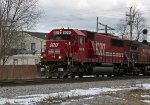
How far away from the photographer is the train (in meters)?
29.1

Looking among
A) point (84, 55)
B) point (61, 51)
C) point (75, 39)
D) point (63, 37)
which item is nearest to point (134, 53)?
point (84, 55)

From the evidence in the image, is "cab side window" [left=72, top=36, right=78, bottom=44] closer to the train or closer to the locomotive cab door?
the train

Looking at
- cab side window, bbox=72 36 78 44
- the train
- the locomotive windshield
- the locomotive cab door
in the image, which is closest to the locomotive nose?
the train

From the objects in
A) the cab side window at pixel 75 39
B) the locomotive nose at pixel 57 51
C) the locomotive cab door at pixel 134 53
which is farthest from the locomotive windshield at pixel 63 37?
the locomotive cab door at pixel 134 53

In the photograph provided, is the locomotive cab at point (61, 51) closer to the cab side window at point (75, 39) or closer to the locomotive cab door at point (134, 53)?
the cab side window at point (75, 39)

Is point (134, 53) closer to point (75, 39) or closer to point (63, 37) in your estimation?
point (75, 39)

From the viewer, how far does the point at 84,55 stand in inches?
1234

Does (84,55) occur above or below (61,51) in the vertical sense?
below

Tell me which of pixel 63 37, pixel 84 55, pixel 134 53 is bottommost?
pixel 84 55

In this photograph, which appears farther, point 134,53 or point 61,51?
point 134,53

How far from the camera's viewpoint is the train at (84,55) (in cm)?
2909

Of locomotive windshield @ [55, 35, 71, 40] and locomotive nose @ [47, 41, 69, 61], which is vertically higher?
locomotive windshield @ [55, 35, 71, 40]

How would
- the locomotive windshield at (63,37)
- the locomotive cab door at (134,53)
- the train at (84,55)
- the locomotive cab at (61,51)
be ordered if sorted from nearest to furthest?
1. the locomotive cab at (61,51)
2. the train at (84,55)
3. the locomotive windshield at (63,37)
4. the locomotive cab door at (134,53)

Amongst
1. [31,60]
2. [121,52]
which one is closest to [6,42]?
[121,52]
